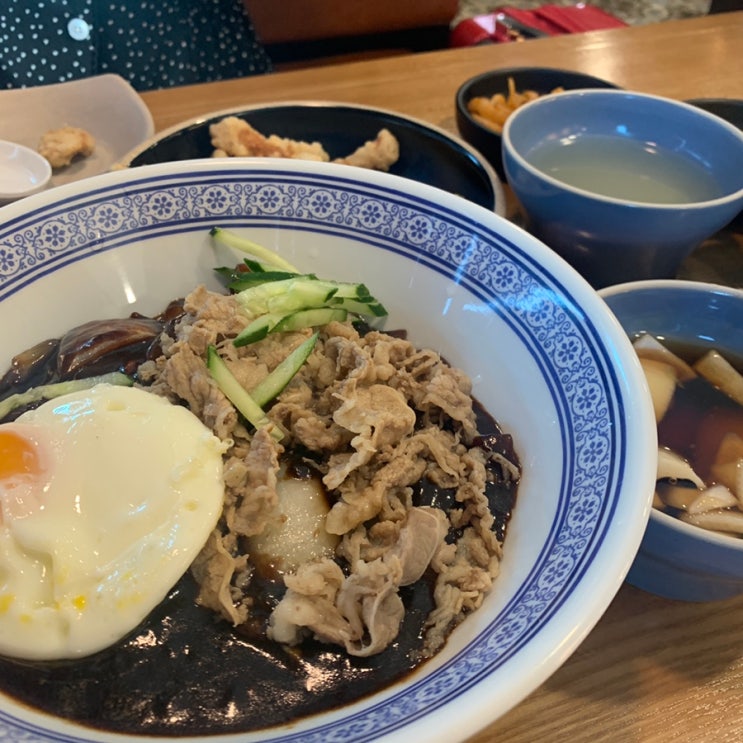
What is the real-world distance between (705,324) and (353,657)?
1.09m

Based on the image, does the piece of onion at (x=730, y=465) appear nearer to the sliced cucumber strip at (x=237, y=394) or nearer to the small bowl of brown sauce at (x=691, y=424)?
the small bowl of brown sauce at (x=691, y=424)

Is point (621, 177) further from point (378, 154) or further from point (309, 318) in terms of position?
point (309, 318)

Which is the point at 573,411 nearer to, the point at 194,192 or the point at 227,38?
the point at 194,192

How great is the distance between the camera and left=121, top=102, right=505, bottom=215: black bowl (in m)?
1.93

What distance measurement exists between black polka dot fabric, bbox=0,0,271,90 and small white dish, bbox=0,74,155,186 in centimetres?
76

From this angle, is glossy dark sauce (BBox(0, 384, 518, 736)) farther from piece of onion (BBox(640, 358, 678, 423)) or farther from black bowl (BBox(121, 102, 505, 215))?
black bowl (BBox(121, 102, 505, 215))

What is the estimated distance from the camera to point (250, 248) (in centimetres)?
148

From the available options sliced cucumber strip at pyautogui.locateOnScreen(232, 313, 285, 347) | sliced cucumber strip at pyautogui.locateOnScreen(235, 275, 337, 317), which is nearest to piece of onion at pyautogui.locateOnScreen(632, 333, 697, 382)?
sliced cucumber strip at pyautogui.locateOnScreen(235, 275, 337, 317)

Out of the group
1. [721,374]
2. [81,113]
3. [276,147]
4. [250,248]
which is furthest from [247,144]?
[721,374]

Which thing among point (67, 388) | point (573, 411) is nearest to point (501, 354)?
point (573, 411)

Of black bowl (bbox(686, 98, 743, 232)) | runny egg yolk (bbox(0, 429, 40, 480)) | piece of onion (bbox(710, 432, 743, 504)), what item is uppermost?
runny egg yolk (bbox(0, 429, 40, 480))

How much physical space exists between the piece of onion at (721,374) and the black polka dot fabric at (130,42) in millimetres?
3147

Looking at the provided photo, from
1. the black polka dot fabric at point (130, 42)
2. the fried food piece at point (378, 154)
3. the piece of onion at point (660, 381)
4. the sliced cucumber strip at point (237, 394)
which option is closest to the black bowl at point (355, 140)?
the fried food piece at point (378, 154)

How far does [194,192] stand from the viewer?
1.49m
